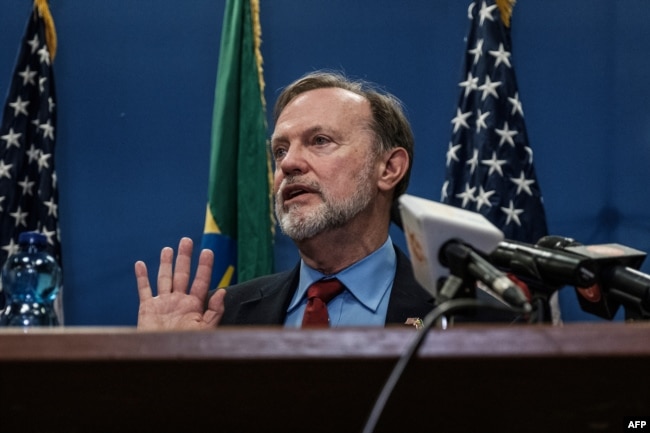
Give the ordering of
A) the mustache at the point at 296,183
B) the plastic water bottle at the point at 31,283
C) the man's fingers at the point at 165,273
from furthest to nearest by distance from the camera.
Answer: the mustache at the point at 296,183 → the man's fingers at the point at 165,273 → the plastic water bottle at the point at 31,283

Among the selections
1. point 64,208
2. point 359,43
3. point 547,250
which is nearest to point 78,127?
point 64,208

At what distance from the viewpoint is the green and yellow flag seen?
3.54 metres

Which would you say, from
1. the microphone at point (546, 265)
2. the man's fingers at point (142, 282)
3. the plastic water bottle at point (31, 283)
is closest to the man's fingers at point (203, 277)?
the man's fingers at point (142, 282)

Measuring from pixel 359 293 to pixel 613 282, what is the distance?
128 cm

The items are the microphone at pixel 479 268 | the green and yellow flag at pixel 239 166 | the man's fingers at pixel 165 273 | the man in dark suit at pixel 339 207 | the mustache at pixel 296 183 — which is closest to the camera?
the microphone at pixel 479 268

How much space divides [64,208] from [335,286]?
1.74 m

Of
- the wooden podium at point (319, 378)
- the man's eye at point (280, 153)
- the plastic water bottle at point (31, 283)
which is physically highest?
the man's eye at point (280, 153)

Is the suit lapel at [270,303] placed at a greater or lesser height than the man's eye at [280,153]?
lesser

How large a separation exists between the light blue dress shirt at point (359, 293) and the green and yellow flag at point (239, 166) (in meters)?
0.88

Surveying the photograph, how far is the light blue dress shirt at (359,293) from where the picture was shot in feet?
8.26

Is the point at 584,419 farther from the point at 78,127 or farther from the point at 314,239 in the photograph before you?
the point at 78,127

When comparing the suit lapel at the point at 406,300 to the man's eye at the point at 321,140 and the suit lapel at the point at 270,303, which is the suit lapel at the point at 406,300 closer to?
the suit lapel at the point at 270,303

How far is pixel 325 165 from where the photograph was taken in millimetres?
2691

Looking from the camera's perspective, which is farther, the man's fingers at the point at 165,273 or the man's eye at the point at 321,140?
the man's eye at the point at 321,140
